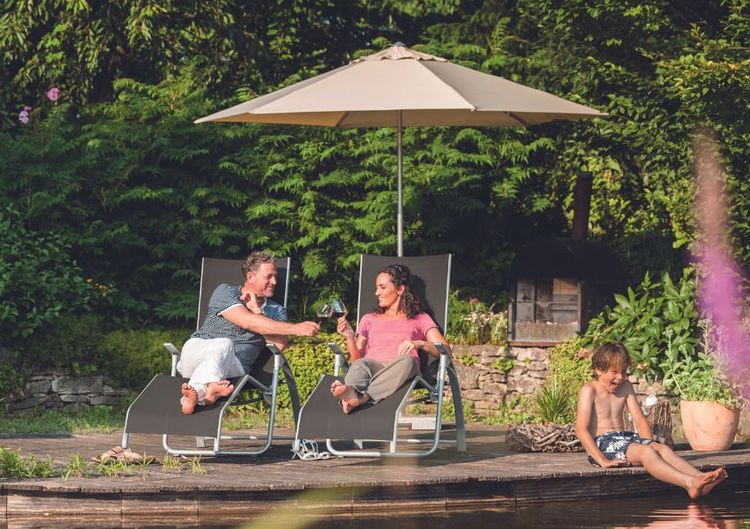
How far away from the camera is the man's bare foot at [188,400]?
7852 millimetres

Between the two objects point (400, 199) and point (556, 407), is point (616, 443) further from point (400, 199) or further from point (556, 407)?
point (400, 199)

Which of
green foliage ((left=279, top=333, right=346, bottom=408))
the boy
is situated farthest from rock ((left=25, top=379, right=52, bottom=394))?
the boy

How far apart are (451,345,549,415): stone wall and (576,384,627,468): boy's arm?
3.68 m

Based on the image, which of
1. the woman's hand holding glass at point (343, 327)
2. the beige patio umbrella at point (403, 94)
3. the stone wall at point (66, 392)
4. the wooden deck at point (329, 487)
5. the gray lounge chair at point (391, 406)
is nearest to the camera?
the wooden deck at point (329, 487)

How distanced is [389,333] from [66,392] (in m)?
3.82

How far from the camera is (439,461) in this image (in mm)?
8203

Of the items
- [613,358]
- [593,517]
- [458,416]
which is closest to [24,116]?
[458,416]

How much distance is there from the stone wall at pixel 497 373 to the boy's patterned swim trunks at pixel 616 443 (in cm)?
378

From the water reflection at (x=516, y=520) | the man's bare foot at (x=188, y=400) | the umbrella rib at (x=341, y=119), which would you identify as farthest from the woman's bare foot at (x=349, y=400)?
the umbrella rib at (x=341, y=119)

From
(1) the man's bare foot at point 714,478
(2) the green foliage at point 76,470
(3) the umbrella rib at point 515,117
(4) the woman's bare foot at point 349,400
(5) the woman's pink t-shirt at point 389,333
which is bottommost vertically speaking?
(2) the green foliage at point 76,470

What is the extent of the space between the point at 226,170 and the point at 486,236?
2.81 m

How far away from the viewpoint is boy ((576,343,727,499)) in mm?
7590

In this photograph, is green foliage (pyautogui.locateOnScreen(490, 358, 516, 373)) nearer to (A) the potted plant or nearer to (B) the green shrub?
(A) the potted plant

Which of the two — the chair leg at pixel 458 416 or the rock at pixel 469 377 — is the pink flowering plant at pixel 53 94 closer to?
the rock at pixel 469 377
